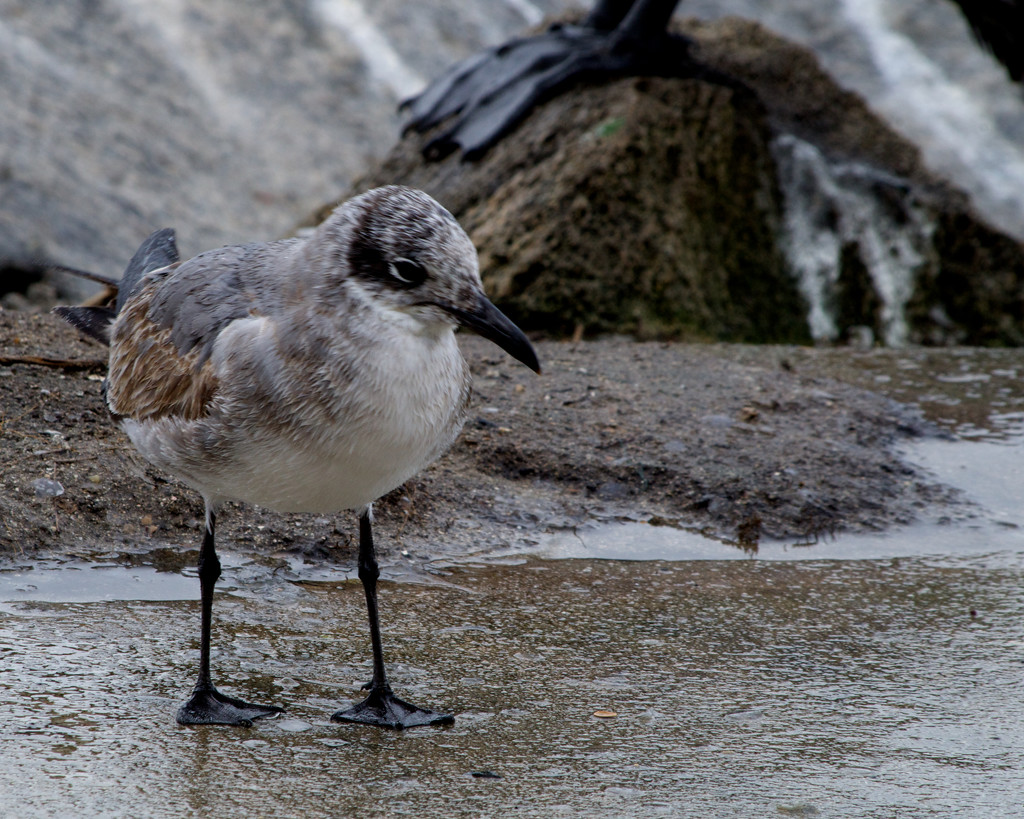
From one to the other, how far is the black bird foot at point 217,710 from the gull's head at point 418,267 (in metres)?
1.08

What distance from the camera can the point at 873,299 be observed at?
26.4ft

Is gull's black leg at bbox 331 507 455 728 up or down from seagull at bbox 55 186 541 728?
down

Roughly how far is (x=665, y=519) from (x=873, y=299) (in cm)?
415

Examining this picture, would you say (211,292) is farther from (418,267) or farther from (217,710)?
(217,710)

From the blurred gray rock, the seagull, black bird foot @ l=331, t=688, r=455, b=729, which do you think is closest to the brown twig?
the seagull

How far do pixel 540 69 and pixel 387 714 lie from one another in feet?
19.0

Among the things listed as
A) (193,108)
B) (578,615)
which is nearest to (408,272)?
(578,615)

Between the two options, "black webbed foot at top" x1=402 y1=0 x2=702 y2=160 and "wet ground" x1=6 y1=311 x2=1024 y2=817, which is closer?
"wet ground" x1=6 y1=311 x2=1024 y2=817

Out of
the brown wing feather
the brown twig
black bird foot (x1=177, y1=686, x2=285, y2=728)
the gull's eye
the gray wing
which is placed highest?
the gull's eye

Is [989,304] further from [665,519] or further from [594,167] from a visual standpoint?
[665,519]

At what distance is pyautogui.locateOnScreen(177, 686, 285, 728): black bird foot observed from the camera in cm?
288

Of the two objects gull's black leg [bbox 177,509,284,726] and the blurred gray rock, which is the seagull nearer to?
gull's black leg [bbox 177,509,284,726]

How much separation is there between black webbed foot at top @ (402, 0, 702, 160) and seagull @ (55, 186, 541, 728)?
4789 millimetres

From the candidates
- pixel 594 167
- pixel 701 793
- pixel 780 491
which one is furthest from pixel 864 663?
pixel 594 167
